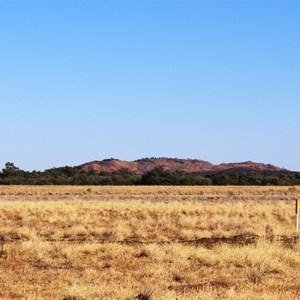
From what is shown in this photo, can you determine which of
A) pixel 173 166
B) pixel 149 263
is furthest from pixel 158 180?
pixel 149 263

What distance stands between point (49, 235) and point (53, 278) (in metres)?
9.38

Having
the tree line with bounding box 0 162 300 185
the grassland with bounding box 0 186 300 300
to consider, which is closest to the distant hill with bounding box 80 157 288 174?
the tree line with bounding box 0 162 300 185

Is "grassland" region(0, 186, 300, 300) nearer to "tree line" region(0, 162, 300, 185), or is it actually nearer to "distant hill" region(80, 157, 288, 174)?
"tree line" region(0, 162, 300, 185)

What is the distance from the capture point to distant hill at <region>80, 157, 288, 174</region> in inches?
5300

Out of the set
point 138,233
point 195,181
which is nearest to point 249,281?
point 138,233

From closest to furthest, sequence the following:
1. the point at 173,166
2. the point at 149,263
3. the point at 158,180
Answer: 1. the point at 149,263
2. the point at 158,180
3. the point at 173,166

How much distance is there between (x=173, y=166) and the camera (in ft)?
479

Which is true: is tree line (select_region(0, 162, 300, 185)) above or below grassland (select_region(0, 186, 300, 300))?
above

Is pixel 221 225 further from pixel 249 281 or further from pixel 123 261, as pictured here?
pixel 249 281

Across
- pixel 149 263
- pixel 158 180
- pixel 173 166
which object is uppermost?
pixel 173 166

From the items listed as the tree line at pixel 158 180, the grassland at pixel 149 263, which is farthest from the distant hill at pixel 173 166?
the grassland at pixel 149 263

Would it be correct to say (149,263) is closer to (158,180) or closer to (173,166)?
(158,180)

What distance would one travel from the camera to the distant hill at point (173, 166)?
442ft

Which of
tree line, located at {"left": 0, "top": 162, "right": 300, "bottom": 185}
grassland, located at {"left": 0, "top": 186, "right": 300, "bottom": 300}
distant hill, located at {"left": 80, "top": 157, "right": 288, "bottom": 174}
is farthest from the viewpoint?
distant hill, located at {"left": 80, "top": 157, "right": 288, "bottom": 174}
